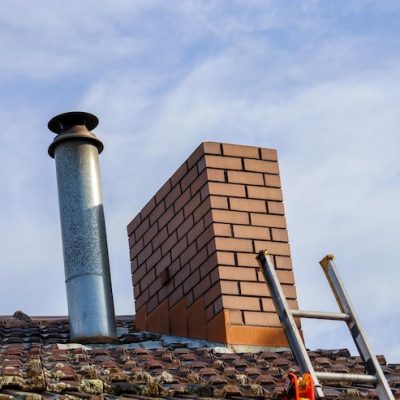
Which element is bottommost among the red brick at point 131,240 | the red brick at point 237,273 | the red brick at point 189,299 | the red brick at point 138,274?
the red brick at point 189,299

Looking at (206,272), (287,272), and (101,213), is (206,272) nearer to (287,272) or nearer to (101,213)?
(287,272)

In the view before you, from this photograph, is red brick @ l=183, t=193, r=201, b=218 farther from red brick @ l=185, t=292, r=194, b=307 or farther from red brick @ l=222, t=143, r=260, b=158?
red brick @ l=185, t=292, r=194, b=307

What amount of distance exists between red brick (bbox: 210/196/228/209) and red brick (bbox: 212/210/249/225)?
0.04 m

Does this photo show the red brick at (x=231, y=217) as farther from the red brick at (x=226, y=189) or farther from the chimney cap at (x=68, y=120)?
the chimney cap at (x=68, y=120)

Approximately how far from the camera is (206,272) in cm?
869

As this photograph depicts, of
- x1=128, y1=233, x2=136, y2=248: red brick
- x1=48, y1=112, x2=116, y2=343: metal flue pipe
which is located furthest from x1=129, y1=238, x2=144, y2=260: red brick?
x1=48, y1=112, x2=116, y2=343: metal flue pipe

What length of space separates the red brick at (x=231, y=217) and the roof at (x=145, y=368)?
0.86 meters

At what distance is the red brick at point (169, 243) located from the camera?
9242 millimetres

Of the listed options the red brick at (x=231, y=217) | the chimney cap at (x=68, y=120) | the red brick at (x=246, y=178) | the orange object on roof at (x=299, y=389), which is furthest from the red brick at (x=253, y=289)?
the orange object on roof at (x=299, y=389)

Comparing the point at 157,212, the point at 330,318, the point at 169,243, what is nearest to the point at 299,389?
the point at 330,318

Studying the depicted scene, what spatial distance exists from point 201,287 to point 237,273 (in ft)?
1.02

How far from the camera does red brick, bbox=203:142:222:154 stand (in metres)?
8.93

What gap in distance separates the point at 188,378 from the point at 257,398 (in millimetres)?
413

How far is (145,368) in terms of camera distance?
7066 millimetres
